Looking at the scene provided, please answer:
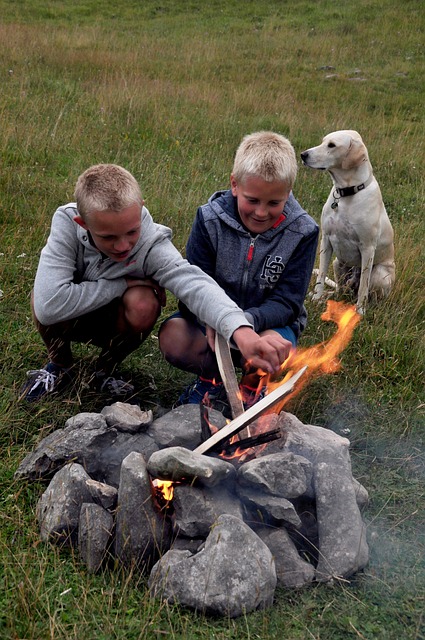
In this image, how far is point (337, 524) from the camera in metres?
2.79

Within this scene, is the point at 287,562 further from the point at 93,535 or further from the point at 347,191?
the point at 347,191

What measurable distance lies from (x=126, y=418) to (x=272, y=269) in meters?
1.17

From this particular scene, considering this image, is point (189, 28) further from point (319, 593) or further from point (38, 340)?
point (319, 593)

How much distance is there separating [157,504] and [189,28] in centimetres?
1796

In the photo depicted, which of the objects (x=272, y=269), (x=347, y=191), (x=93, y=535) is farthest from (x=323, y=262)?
(x=93, y=535)

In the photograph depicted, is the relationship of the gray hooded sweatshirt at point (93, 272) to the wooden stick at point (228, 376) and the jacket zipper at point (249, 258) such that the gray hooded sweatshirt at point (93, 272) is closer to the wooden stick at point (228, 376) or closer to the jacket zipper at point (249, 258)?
the wooden stick at point (228, 376)

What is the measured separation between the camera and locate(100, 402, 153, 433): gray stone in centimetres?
317

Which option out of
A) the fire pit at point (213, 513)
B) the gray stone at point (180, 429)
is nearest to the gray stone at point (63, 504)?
the fire pit at point (213, 513)

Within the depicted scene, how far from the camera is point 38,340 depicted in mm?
4355

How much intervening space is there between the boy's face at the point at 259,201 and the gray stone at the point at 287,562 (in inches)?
62.5

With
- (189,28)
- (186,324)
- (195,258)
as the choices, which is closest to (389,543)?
(186,324)

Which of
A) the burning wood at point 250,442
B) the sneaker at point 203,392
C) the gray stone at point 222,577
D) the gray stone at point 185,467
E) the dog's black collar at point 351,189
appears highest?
the dog's black collar at point 351,189

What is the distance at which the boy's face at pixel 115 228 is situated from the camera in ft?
10.7

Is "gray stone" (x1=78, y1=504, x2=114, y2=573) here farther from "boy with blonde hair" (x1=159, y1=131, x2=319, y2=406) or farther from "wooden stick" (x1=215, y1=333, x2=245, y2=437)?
"boy with blonde hair" (x1=159, y1=131, x2=319, y2=406)
